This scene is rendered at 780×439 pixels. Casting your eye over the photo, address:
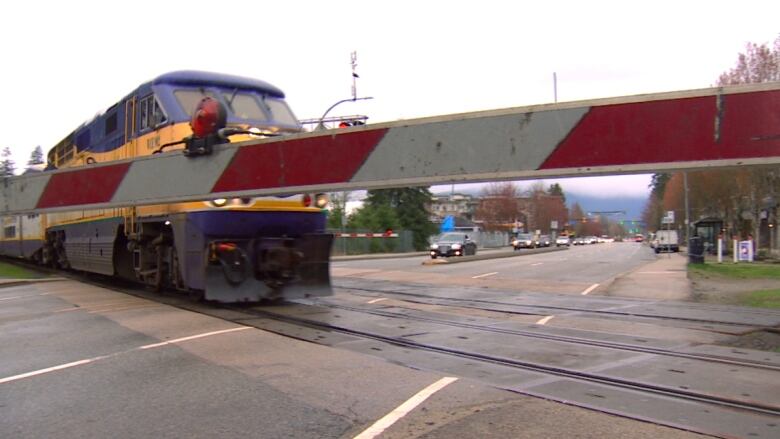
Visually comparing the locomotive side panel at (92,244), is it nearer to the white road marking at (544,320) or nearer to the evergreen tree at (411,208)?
the white road marking at (544,320)

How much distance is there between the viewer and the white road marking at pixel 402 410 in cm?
422

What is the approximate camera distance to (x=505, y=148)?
20.2 feet

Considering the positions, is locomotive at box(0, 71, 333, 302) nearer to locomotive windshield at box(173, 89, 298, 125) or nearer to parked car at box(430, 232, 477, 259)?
locomotive windshield at box(173, 89, 298, 125)

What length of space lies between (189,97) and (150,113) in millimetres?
933

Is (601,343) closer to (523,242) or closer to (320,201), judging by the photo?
(320,201)

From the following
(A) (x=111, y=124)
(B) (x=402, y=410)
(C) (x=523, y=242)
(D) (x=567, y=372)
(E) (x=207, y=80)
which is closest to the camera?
(B) (x=402, y=410)

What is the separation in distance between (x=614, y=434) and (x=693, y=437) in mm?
489

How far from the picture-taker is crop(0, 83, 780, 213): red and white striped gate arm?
541cm

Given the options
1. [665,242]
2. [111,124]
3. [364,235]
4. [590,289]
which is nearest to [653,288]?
[590,289]

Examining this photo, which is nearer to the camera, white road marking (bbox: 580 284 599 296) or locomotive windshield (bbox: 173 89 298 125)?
locomotive windshield (bbox: 173 89 298 125)

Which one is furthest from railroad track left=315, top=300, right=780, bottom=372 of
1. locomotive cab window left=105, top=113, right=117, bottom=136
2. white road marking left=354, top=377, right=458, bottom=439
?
locomotive cab window left=105, top=113, right=117, bottom=136

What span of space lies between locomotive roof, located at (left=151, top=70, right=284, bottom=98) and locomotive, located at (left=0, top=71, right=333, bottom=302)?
0.02 meters

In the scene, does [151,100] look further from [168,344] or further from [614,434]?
[614,434]

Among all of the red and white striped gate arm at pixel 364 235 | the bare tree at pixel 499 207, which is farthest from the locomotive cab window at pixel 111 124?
Result: the bare tree at pixel 499 207
